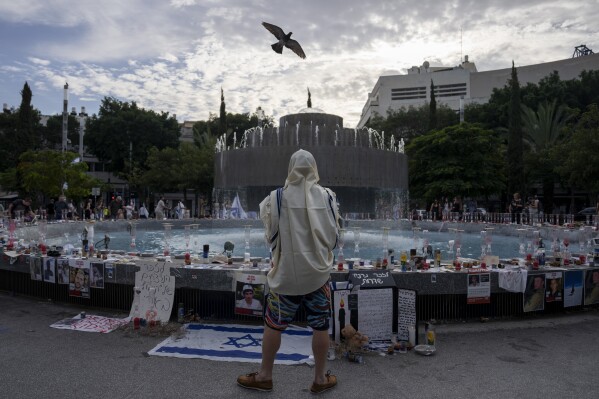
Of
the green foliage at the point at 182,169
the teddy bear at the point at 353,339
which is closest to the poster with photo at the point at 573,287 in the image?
the teddy bear at the point at 353,339

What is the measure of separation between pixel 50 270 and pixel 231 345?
3.58 meters

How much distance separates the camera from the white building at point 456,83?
5481cm

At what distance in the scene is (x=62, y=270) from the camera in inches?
276

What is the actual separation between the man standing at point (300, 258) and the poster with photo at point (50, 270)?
449 cm

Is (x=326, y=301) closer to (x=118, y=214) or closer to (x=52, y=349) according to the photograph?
(x=52, y=349)

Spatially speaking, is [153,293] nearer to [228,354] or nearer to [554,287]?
[228,354]

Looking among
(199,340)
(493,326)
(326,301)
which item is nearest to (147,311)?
→ (199,340)

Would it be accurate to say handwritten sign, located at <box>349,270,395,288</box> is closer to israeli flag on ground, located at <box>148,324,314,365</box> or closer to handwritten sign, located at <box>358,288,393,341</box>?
handwritten sign, located at <box>358,288,393,341</box>

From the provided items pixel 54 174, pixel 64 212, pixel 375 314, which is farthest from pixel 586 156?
pixel 54 174

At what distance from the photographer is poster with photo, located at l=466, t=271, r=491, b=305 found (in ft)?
20.4

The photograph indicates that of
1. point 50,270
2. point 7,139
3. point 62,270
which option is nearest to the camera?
point 62,270

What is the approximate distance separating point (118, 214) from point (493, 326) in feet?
70.2

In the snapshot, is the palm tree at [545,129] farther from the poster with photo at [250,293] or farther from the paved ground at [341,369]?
the poster with photo at [250,293]

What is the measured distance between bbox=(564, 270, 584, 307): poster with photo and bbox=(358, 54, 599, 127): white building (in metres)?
52.4
